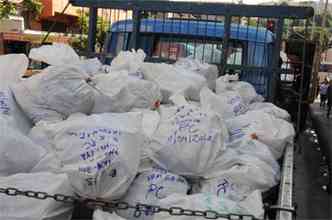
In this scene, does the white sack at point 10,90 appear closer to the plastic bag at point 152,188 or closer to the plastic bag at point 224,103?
the plastic bag at point 152,188

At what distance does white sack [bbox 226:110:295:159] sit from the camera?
310cm

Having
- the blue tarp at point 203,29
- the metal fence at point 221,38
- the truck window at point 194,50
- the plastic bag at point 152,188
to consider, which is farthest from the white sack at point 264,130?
the blue tarp at point 203,29

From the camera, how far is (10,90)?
296 centimetres

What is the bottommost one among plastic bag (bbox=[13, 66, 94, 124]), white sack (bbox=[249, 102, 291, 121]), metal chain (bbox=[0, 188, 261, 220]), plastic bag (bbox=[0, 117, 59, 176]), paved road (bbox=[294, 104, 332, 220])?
paved road (bbox=[294, 104, 332, 220])

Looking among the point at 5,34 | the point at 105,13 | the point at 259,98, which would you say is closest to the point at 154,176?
the point at 259,98

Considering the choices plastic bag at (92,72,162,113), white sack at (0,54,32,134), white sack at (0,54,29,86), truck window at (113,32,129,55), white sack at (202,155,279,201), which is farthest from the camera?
truck window at (113,32,129,55)

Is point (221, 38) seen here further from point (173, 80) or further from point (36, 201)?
point (36, 201)

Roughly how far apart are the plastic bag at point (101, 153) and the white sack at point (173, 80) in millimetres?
1197

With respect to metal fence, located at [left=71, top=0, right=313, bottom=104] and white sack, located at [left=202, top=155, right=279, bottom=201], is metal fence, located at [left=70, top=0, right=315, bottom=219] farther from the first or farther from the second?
white sack, located at [left=202, top=155, right=279, bottom=201]

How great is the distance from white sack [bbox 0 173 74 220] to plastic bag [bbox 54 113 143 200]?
68 mm

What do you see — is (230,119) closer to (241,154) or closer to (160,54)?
(241,154)

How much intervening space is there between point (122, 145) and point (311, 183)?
4.03 meters

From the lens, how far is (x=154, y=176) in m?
2.38

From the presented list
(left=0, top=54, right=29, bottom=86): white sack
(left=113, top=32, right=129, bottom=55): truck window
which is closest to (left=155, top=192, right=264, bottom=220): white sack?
(left=0, top=54, right=29, bottom=86): white sack
